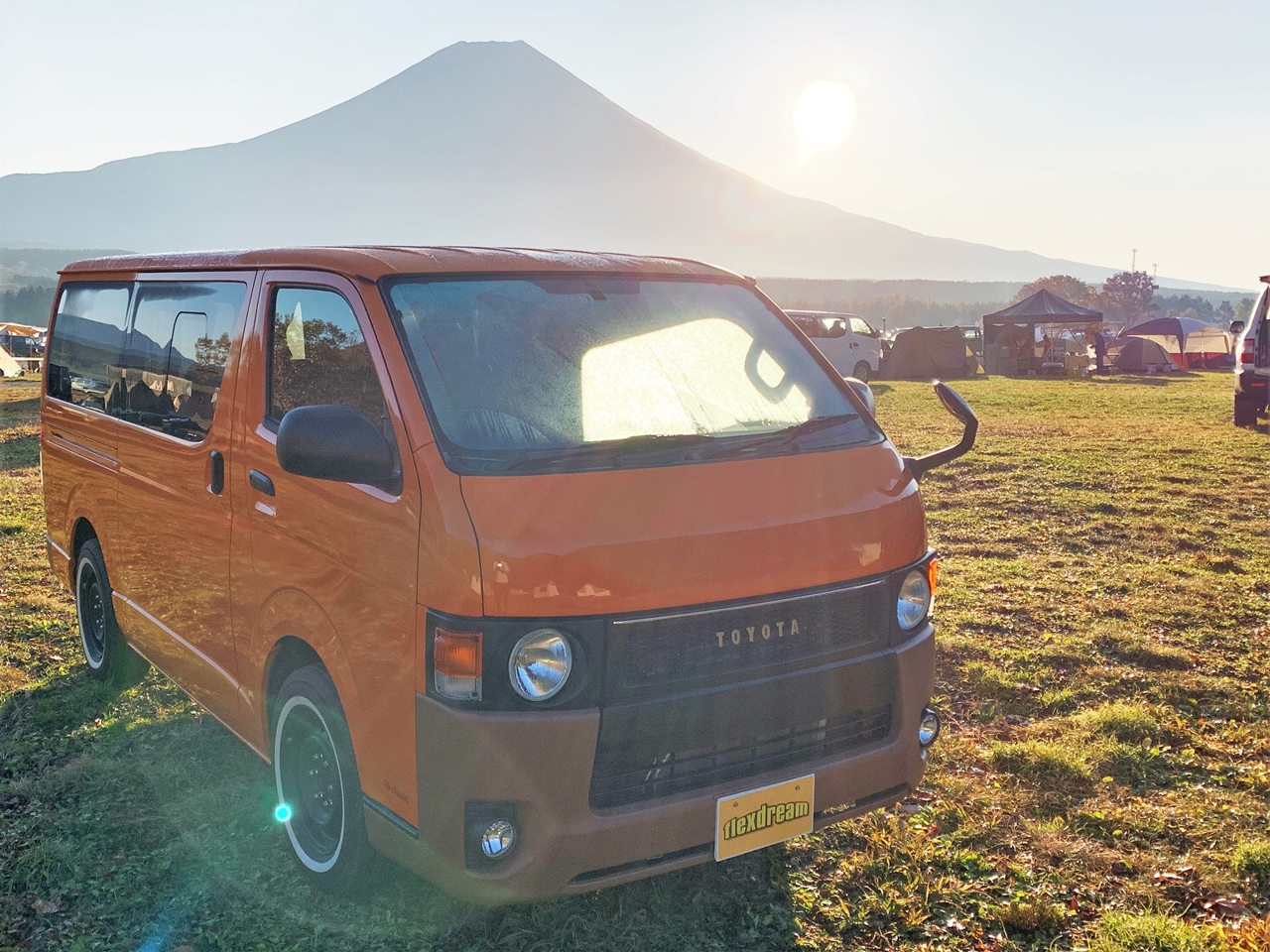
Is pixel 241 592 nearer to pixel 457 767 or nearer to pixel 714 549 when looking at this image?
pixel 457 767

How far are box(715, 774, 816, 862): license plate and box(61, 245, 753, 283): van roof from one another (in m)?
1.81

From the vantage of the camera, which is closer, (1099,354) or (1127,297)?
(1099,354)

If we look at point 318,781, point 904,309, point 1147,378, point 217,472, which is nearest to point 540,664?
point 318,781

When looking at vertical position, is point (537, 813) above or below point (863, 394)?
below

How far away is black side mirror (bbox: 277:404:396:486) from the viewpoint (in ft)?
9.43

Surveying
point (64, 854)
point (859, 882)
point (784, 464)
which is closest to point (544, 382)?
point (784, 464)

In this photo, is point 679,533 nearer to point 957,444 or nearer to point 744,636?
point 744,636

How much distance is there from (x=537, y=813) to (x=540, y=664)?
0.37m

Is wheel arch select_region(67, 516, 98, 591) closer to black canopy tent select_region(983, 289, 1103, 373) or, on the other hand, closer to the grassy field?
the grassy field

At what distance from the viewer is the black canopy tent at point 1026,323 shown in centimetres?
3447

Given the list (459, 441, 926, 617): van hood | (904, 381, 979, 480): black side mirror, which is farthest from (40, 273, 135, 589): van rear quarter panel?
(904, 381, 979, 480): black side mirror

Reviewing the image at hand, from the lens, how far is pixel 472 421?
9.90 ft

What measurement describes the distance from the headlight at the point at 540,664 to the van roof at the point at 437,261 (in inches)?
50.7

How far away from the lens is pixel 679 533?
9.33 ft
